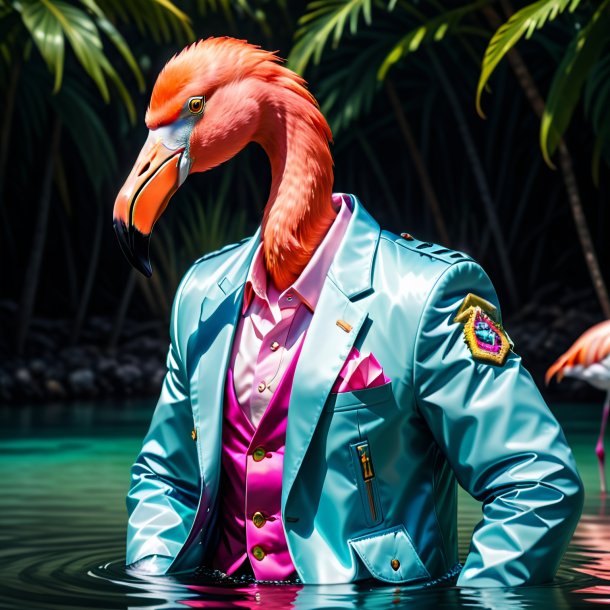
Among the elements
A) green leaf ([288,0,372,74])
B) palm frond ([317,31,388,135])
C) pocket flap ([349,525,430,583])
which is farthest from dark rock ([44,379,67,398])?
pocket flap ([349,525,430,583])

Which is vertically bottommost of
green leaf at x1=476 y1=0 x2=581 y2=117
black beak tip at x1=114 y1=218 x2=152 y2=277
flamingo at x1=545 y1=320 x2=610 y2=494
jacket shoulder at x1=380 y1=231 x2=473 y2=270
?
flamingo at x1=545 y1=320 x2=610 y2=494

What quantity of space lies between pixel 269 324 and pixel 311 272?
0.13m

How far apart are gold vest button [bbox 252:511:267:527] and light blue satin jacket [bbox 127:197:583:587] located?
8cm

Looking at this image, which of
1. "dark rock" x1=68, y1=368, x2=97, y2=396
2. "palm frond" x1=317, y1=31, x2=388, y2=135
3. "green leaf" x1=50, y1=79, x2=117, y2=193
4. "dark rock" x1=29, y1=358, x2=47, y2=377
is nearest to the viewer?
"palm frond" x1=317, y1=31, x2=388, y2=135

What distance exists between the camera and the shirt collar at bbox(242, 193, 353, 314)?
2580mm

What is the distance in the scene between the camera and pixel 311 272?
102 inches

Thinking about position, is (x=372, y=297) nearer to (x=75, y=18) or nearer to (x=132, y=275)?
(x=75, y=18)

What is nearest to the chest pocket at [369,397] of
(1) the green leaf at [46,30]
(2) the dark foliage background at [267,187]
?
(1) the green leaf at [46,30]

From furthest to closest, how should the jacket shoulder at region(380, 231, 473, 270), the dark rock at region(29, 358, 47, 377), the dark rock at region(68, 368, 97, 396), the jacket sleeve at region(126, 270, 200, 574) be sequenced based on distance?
the dark rock at region(29, 358, 47, 377), the dark rock at region(68, 368, 97, 396), the jacket sleeve at region(126, 270, 200, 574), the jacket shoulder at region(380, 231, 473, 270)

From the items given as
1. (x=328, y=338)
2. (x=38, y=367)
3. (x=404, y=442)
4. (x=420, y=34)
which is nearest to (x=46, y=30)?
(x=420, y=34)

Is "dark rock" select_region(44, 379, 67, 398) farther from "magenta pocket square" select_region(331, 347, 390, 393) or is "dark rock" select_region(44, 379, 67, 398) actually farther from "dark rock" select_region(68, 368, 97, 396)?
"magenta pocket square" select_region(331, 347, 390, 393)

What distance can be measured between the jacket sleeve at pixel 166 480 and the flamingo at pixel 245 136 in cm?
33

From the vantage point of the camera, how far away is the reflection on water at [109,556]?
8.15 ft

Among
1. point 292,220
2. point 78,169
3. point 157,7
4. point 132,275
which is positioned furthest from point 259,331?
point 78,169
